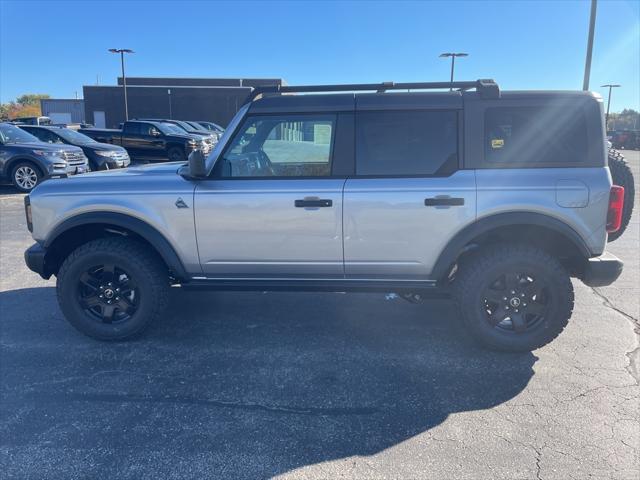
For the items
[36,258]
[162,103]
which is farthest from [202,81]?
[36,258]

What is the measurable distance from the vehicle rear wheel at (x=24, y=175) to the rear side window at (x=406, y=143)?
11232 mm

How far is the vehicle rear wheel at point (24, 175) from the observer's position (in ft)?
40.0

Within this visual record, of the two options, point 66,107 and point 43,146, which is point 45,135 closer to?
point 43,146

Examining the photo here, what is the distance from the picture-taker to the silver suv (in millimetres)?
3664

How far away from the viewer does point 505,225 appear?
12.1 ft

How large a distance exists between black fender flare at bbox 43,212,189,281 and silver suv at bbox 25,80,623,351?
0.5 inches

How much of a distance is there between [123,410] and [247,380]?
817 mm

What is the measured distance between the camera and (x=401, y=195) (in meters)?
3.69

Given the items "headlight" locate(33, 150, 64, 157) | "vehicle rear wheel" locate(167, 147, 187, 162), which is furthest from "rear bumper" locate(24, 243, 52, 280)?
"vehicle rear wheel" locate(167, 147, 187, 162)

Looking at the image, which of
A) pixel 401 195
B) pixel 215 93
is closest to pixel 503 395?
pixel 401 195

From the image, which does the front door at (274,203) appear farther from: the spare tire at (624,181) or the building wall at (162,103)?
the building wall at (162,103)

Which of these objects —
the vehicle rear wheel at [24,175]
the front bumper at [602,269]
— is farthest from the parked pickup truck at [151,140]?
the front bumper at [602,269]

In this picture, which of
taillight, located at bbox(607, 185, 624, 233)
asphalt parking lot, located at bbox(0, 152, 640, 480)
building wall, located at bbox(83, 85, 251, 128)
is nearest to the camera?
asphalt parking lot, located at bbox(0, 152, 640, 480)

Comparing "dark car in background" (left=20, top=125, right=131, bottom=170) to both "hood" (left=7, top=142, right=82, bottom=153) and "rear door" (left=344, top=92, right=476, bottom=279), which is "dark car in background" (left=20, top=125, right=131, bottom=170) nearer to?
"hood" (left=7, top=142, right=82, bottom=153)
